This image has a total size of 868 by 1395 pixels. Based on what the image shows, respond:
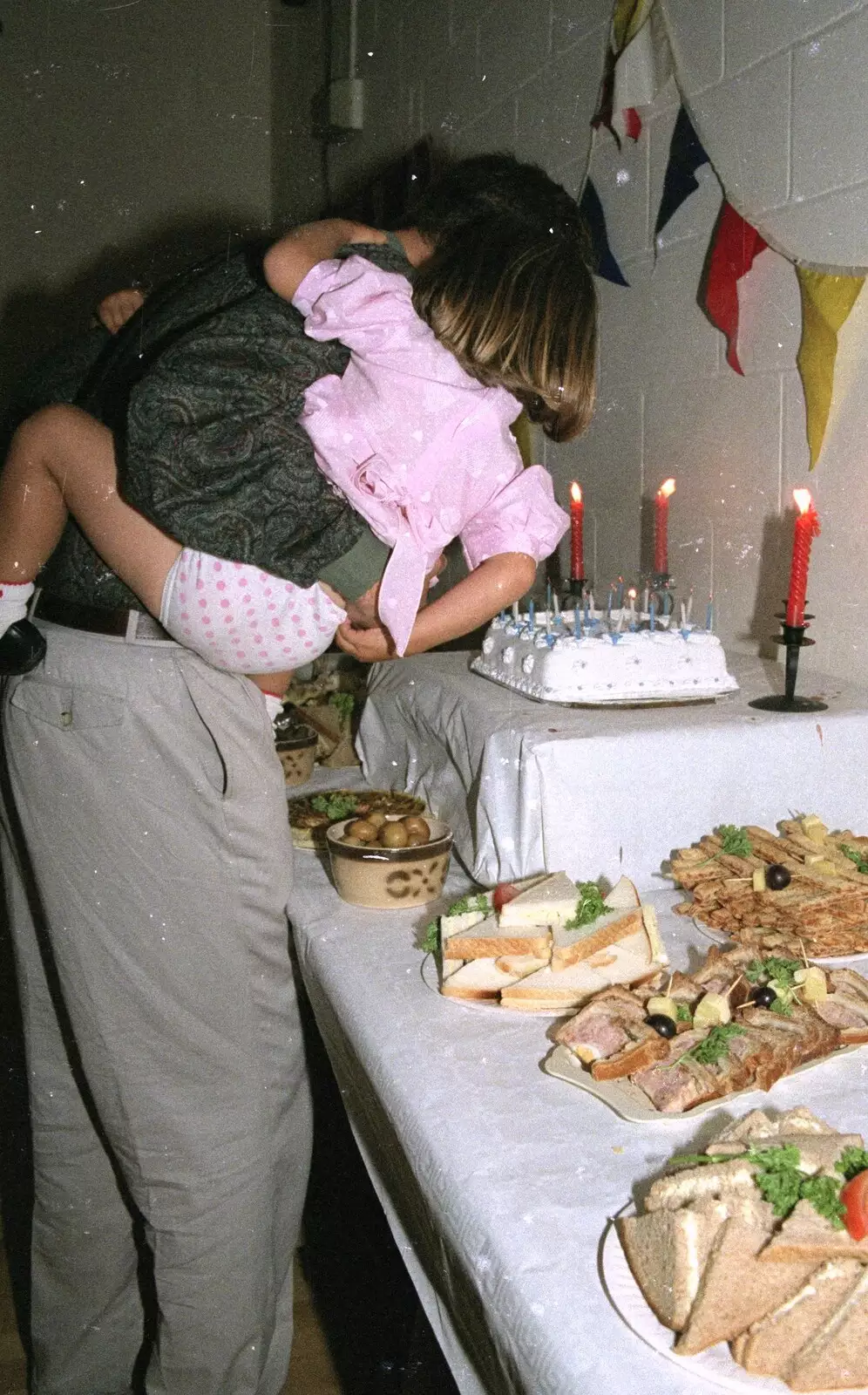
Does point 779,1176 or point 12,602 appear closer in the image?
point 779,1176

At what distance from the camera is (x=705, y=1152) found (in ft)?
2.77

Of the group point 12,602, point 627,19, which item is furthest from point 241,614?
point 627,19

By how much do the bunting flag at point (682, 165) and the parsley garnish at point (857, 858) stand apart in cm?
134

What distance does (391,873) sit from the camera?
59.6 inches

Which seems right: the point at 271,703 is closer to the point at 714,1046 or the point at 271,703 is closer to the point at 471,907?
the point at 471,907

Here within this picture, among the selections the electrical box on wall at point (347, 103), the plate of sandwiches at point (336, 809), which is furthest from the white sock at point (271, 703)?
the electrical box on wall at point (347, 103)

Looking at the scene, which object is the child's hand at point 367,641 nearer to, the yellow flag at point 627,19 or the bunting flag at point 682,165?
the bunting flag at point 682,165

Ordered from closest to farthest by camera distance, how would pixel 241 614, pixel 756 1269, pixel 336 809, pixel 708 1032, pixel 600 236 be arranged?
pixel 756 1269, pixel 708 1032, pixel 241 614, pixel 336 809, pixel 600 236

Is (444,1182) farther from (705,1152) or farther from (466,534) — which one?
(466,534)

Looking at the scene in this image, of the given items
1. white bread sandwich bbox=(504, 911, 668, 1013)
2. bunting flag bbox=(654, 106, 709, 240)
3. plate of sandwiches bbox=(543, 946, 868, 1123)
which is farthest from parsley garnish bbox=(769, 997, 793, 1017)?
bunting flag bbox=(654, 106, 709, 240)

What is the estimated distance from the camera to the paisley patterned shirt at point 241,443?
114cm

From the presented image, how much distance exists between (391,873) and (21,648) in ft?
1.85

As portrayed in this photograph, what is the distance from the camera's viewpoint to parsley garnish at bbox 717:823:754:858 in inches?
56.9

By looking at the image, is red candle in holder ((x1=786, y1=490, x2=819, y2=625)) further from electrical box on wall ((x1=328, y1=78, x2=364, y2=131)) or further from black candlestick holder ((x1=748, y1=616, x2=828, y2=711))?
electrical box on wall ((x1=328, y1=78, x2=364, y2=131))
